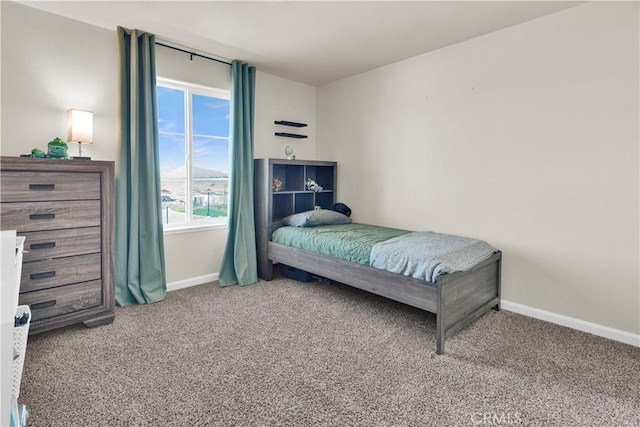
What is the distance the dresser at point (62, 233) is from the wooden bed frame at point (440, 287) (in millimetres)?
1736

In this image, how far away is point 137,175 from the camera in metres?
3.13

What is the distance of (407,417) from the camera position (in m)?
1.71

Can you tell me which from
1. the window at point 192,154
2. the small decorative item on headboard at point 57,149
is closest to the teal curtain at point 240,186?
the window at point 192,154

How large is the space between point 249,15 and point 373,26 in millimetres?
1005

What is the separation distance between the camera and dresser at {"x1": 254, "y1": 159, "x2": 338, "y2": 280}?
3930 millimetres

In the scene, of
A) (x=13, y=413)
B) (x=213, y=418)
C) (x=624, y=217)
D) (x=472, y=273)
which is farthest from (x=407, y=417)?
(x=624, y=217)

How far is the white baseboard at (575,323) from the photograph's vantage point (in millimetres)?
2502

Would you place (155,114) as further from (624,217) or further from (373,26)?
(624,217)

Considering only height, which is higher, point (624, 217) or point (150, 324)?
point (624, 217)

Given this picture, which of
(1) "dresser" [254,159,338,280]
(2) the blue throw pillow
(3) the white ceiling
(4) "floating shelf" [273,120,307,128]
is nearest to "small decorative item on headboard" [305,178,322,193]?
(1) "dresser" [254,159,338,280]

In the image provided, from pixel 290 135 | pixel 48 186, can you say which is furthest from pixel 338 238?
pixel 48 186

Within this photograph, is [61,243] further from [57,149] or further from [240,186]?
[240,186]

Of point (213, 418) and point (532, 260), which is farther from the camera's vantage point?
point (532, 260)

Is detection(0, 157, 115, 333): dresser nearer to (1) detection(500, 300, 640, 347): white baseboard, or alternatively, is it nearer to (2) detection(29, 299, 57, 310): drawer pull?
(2) detection(29, 299, 57, 310): drawer pull
